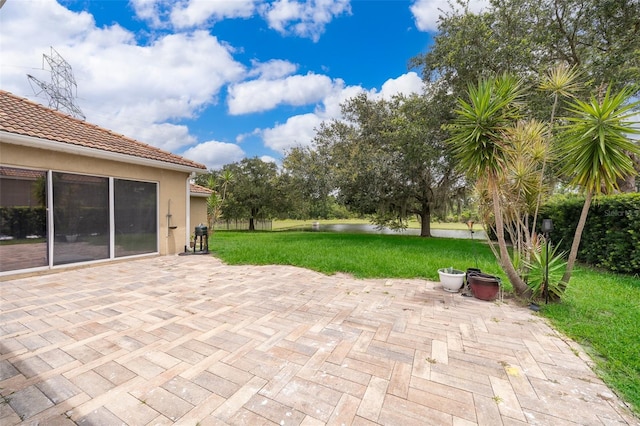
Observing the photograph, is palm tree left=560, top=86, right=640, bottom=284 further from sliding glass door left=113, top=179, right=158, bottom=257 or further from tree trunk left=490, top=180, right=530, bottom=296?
sliding glass door left=113, top=179, right=158, bottom=257

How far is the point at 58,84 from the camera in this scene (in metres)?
→ 11.6

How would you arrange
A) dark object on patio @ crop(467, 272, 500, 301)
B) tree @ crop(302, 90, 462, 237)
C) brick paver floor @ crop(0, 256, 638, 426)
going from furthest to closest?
tree @ crop(302, 90, 462, 237) < dark object on patio @ crop(467, 272, 500, 301) < brick paver floor @ crop(0, 256, 638, 426)

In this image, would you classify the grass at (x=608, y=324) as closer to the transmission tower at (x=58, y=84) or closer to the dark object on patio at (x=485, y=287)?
the dark object on patio at (x=485, y=287)

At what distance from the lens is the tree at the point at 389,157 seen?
10.5 m

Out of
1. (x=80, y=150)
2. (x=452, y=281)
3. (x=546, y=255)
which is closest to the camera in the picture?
(x=546, y=255)

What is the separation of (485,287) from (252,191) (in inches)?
804

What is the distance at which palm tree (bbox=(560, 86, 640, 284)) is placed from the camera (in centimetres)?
347

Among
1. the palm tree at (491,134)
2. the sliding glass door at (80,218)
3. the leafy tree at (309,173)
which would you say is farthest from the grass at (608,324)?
the leafy tree at (309,173)

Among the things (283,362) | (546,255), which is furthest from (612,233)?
(283,362)

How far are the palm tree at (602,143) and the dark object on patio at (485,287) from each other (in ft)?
3.69

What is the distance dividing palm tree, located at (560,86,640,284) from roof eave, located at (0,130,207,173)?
340 inches

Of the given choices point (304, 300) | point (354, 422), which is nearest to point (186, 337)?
point (304, 300)

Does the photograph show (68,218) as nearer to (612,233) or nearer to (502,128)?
(502,128)

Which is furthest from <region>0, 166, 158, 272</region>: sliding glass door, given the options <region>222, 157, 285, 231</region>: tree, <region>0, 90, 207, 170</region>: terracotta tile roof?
<region>222, 157, 285, 231</region>: tree
